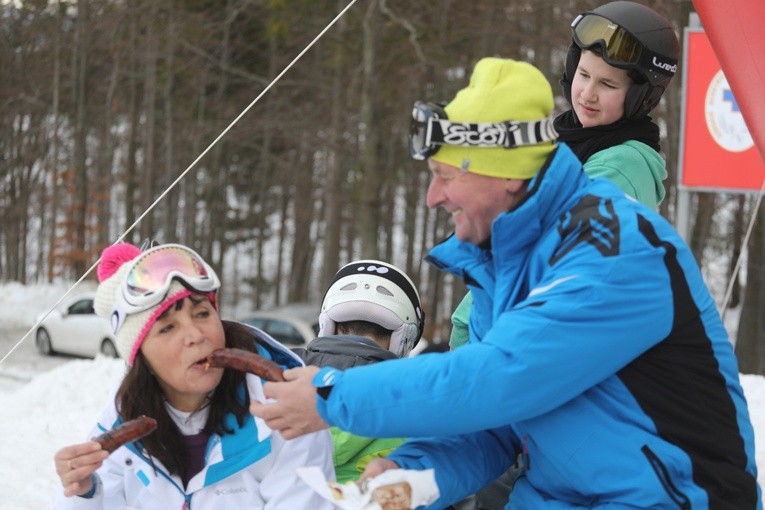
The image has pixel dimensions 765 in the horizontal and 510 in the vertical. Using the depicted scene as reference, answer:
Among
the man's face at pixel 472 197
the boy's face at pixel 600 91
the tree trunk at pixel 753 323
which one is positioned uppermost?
the boy's face at pixel 600 91

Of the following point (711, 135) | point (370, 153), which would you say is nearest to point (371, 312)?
point (711, 135)

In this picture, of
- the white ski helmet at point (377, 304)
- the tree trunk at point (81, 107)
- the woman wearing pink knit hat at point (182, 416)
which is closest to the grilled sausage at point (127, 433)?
the woman wearing pink knit hat at point (182, 416)

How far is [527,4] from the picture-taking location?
73.5 ft

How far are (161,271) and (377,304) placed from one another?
3.95 feet

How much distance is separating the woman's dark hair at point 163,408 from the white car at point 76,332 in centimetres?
1807

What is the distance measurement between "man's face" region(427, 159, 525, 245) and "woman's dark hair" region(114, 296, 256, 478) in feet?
3.21

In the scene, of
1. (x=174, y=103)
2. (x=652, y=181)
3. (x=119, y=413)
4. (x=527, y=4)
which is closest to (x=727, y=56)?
(x=652, y=181)

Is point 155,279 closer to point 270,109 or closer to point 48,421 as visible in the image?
point 48,421

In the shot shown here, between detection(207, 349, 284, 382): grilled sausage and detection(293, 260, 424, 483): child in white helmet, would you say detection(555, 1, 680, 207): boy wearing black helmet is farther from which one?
detection(207, 349, 284, 382): grilled sausage

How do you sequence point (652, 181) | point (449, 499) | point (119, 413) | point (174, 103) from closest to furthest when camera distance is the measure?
point (449, 499) < point (119, 413) < point (652, 181) < point (174, 103)

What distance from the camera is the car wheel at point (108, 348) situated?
20.4 metres

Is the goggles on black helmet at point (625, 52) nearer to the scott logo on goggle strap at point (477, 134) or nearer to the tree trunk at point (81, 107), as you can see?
the scott logo on goggle strap at point (477, 134)

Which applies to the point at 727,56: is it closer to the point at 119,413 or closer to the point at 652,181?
the point at 652,181

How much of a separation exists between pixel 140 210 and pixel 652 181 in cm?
2872
